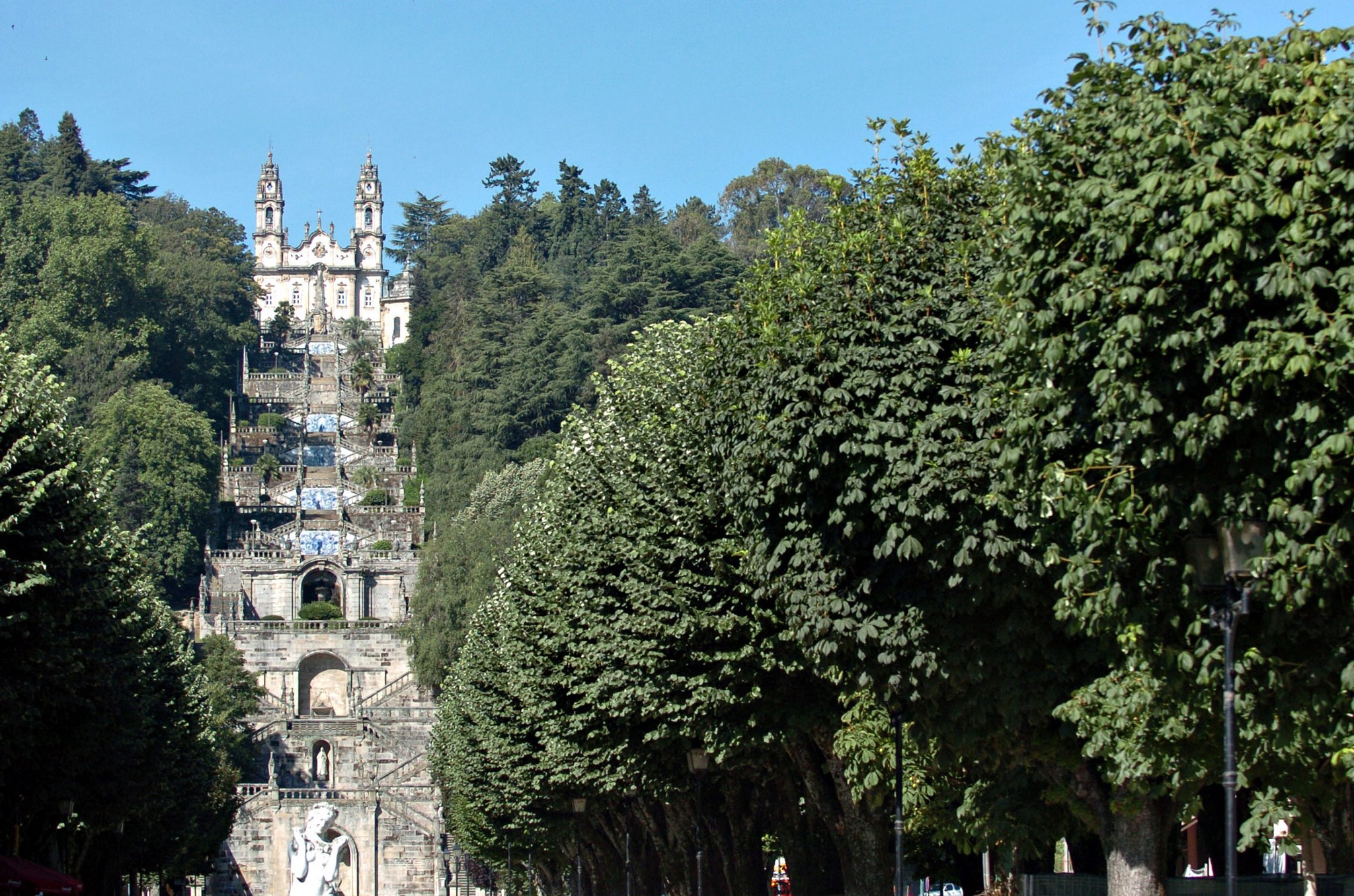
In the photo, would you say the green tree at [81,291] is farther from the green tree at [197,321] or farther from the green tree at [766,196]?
the green tree at [766,196]

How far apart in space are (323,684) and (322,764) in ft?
35.3

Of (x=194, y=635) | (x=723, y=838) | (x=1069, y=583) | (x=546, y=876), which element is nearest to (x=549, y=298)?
(x=194, y=635)

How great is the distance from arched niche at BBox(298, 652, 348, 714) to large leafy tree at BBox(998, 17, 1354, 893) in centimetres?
7982

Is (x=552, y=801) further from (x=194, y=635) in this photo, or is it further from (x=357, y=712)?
(x=194, y=635)

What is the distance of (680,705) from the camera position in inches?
1094

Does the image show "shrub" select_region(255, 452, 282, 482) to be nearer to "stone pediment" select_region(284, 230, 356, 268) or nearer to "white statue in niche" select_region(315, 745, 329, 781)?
"white statue in niche" select_region(315, 745, 329, 781)

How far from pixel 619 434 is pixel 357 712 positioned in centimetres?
5645

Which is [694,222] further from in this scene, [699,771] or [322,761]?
[699,771]

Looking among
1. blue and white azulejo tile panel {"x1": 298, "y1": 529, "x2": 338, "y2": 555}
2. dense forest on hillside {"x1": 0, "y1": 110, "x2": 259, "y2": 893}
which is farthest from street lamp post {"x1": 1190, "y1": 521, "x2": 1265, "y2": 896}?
blue and white azulejo tile panel {"x1": 298, "y1": 529, "x2": 338, "y2": 555}

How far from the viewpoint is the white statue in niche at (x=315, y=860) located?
3900 cm

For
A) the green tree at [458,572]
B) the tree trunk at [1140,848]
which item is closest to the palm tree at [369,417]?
the green tree at [458,572]

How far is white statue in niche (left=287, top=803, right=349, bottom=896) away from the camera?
39.0 metres

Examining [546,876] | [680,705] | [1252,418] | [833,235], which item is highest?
[833,235]

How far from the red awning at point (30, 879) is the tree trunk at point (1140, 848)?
17.1m
